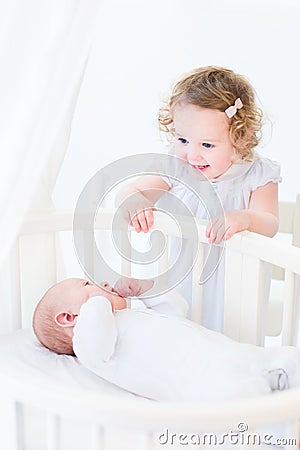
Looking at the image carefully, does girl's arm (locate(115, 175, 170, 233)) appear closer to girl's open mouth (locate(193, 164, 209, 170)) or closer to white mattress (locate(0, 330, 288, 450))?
girl's open mouth (locate(193, 164, 209, 170))

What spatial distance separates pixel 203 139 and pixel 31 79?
1.69 ft

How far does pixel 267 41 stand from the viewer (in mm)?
2121

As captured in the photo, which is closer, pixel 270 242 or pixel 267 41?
pixel 270 242

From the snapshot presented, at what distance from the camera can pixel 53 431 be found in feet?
3.39

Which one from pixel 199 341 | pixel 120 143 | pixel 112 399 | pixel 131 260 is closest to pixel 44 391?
pixel 112 399

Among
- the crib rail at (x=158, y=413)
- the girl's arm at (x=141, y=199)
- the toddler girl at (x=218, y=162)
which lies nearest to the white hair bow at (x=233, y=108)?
the toddler girl at (x=218, y=162)

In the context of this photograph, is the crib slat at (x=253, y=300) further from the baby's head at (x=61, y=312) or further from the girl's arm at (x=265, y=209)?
the baby's head at (x=61, y=312)

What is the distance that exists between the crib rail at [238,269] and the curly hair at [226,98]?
0.19 m

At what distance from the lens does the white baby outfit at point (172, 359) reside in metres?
1.30

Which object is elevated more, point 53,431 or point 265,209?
point 265,209

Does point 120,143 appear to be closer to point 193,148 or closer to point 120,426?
point 193,148

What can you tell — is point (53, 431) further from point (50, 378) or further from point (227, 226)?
point (227, 226)

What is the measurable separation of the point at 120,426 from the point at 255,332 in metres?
0.72

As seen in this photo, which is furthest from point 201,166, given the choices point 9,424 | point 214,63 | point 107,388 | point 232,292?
point 9,424
